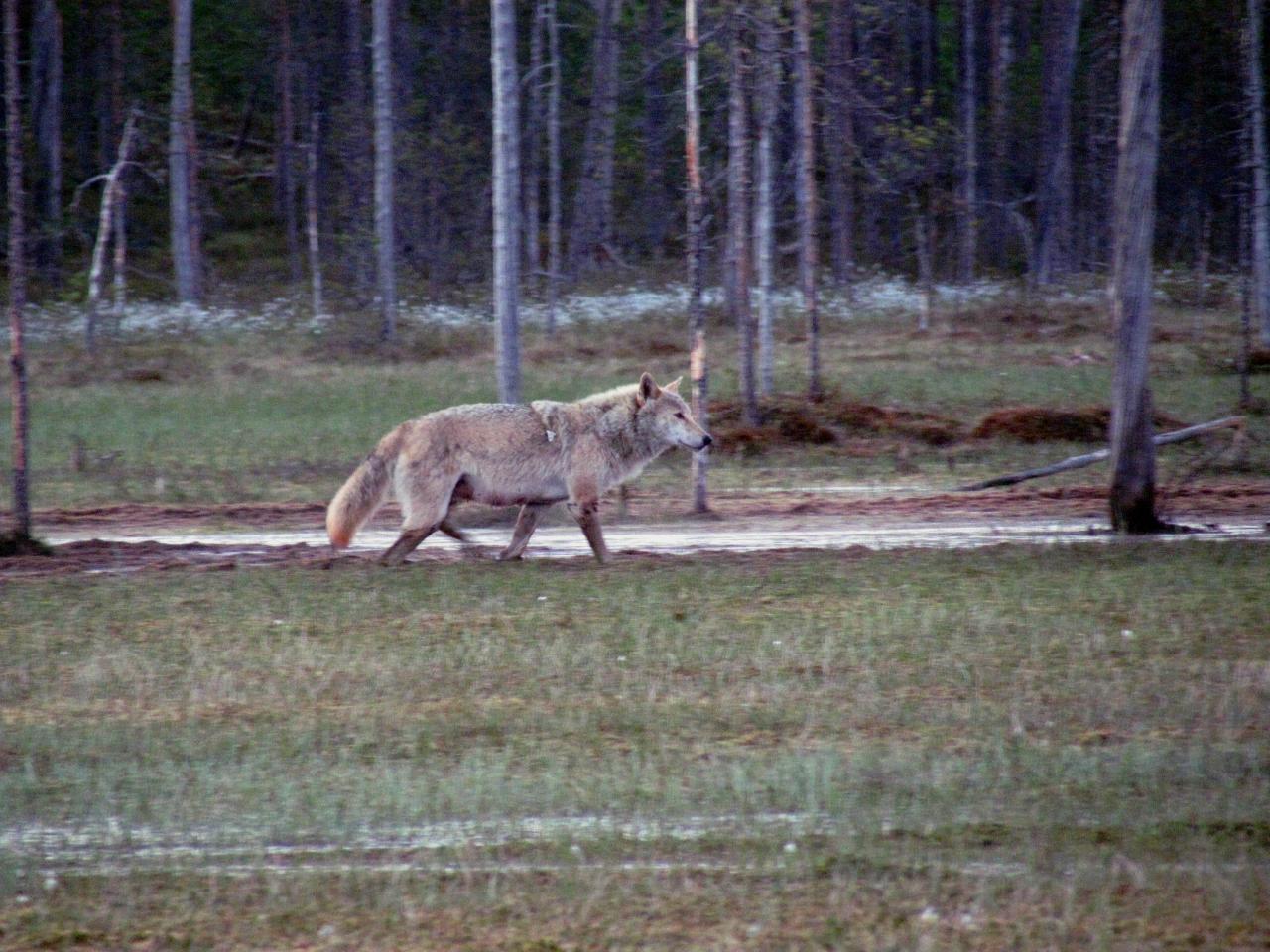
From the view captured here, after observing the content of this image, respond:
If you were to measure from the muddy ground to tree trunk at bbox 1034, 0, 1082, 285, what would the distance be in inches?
1016

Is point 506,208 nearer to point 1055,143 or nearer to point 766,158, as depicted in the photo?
point 766,158

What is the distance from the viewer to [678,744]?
8.09 metres

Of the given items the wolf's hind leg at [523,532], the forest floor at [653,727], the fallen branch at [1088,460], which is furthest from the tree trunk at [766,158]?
the wolf's hind leg at [523,532]

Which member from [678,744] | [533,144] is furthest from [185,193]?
[678,744]

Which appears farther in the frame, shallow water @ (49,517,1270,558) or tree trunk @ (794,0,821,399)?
tree trunk @ (794,0,821,399)

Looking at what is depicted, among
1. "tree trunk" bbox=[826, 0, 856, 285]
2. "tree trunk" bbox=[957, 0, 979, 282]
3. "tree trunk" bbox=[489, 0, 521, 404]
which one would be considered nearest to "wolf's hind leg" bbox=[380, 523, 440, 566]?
"tree trunk" bbox=[489, 0, 521, 404]

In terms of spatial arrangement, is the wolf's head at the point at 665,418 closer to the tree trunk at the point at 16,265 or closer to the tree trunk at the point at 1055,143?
the tree trunk at the point at 16,265

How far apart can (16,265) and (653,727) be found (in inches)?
333

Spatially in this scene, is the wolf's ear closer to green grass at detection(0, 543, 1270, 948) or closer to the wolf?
the wolf

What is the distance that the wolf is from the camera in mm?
12906

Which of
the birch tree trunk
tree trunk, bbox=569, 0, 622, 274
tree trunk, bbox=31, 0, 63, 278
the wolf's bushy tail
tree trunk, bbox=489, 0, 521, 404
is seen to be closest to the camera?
the wolf's bushy tail

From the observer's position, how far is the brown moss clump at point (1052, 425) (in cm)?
2244

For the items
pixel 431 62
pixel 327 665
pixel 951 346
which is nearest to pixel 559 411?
pixel 327 665

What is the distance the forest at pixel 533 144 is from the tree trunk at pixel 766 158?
14018 mm
